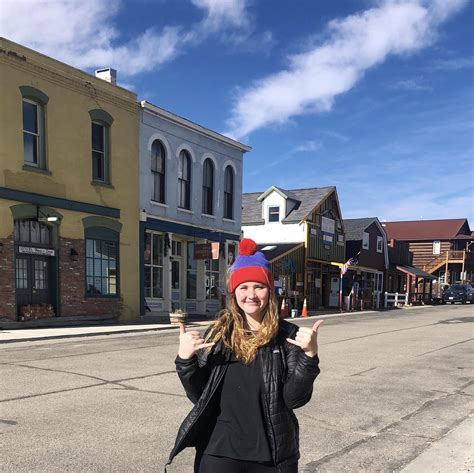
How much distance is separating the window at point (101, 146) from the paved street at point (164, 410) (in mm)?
8307

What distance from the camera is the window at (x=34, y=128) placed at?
15.6m

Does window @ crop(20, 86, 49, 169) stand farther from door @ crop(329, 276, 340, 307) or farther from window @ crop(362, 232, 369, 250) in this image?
window @ crop(362, 232, 369, 250)

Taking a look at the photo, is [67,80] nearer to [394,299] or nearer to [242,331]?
[242,331]

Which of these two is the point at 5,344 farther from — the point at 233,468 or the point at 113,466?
the point at 233,468

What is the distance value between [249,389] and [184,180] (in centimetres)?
1979

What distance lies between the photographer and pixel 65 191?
16.6m

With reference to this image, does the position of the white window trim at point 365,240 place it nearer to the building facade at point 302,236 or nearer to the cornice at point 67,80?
the building facade at point 302,236

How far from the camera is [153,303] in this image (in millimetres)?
20109

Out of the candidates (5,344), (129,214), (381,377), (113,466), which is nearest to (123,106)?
(129,214)

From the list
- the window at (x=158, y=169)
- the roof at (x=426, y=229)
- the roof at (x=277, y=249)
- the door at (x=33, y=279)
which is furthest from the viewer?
the roof at (x=426, y=229)

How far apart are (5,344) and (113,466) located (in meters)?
8.86

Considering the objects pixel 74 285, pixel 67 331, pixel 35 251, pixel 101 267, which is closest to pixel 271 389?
pixel 67 331

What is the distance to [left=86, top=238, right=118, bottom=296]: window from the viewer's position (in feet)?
57.0

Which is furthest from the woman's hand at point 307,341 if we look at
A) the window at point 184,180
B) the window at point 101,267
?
the window at point 184,180
